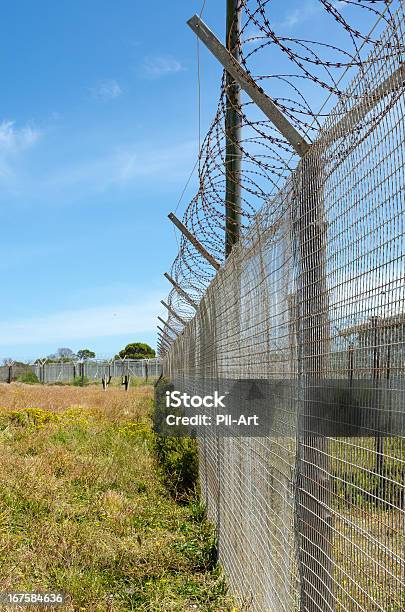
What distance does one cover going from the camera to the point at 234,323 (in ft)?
15.5

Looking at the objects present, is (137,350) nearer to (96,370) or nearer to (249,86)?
(96,370)

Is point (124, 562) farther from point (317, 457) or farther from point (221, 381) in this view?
point (317, 457)

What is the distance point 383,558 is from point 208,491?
203 inches

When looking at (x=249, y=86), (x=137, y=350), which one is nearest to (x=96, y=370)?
(x=137, y=350)

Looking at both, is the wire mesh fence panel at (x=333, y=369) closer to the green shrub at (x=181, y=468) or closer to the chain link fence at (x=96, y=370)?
the green shrub at (x=181, y=468)

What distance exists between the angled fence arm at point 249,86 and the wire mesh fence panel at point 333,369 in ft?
0.85

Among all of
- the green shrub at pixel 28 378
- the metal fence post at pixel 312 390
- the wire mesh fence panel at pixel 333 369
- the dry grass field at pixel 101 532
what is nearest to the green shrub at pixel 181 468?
the dry grass field at pixel 101 532

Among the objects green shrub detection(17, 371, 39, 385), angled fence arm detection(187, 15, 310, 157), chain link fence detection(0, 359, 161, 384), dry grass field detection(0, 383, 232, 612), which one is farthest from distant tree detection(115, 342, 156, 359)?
angled fence arm detection(187, 15, 310, 157)

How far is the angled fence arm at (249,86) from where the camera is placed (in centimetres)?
328

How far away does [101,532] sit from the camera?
6.18 meters

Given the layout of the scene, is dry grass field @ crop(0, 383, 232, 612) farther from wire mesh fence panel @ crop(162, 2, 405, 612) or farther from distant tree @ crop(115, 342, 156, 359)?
distant tree @ crop(115, 342, 156, 359)

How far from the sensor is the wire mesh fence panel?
5.91 feet

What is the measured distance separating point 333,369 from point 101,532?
4.36 metres

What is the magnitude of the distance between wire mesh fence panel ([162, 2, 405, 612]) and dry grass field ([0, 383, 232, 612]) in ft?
3.75
